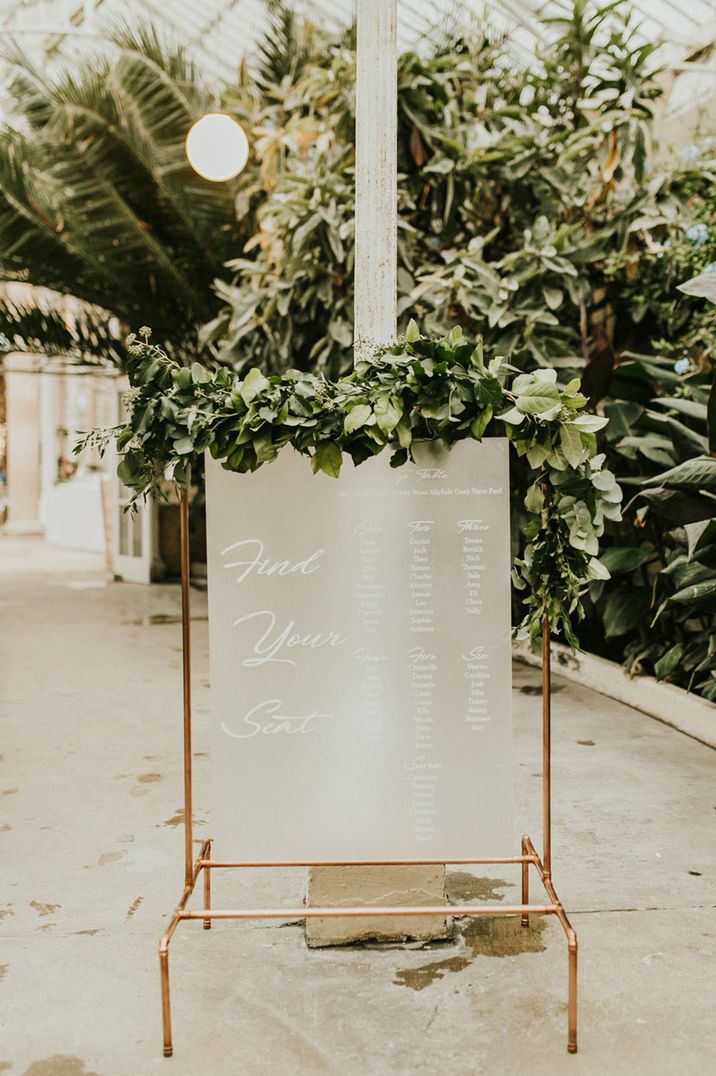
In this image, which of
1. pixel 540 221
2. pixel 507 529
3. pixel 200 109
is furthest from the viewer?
pixel 200 109

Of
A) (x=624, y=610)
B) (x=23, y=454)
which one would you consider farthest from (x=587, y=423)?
(x=23, y=454)

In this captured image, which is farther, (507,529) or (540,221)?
(540,221)

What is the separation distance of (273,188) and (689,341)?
2.77 metres

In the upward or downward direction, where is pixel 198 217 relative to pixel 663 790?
upward

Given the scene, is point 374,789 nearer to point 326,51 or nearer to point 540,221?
point 540,221

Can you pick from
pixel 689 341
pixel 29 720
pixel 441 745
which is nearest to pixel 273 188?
pixel 689 341

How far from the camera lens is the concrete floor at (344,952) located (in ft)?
6.02

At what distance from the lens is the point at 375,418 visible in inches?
73.3

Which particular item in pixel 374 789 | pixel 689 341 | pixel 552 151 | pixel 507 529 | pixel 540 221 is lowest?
pixel 374 789

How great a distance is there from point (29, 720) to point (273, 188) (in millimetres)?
3480

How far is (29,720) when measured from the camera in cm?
429

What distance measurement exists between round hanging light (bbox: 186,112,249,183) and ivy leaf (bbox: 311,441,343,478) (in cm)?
425

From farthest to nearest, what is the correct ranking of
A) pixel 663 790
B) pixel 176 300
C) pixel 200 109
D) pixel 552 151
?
pixel 176 300
pixel 200 109
pixel 552 151
pixel 663 790

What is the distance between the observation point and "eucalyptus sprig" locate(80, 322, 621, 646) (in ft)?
6.23
